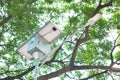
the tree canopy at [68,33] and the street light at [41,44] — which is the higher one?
the tree canopy at [68,33]

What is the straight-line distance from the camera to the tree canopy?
8.89 m

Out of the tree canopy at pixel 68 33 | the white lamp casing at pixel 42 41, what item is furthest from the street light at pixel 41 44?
the tree canopy at pixel 68 33

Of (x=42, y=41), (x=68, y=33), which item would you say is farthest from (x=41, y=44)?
(x=68, y=33)

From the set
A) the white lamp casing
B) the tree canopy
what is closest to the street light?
the white lamp casing

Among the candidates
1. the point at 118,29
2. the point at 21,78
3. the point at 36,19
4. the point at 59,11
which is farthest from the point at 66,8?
the point at 21,78

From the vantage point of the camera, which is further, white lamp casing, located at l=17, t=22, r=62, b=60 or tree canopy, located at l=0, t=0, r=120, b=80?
tree canopy, located at l=0, t=0, r=120, b=80

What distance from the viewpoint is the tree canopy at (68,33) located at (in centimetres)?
889

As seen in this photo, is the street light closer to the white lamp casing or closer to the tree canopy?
the white lamp casing

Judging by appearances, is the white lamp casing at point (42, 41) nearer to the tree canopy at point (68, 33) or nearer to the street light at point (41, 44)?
the street light at point (41, 44)

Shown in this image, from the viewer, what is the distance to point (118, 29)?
31.3 ft

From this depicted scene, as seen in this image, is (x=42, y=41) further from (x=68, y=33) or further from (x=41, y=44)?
(x=68, y=33)

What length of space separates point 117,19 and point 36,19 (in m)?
2.39

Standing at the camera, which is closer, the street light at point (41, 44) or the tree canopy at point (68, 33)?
A: the street light at point (41, 44)

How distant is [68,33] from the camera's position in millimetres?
9617
